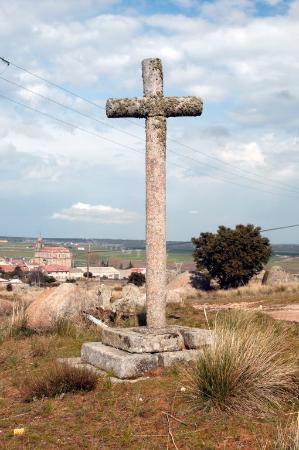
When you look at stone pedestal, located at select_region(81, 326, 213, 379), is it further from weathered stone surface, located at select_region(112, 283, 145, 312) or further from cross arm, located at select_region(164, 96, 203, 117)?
weathered stone surface, located at select_region(112, 283, 145, 312)

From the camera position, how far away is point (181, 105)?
745 cm

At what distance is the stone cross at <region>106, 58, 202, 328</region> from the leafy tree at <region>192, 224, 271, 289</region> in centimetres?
2542

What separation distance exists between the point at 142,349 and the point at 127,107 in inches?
134

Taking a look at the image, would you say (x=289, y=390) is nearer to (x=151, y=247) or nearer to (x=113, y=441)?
(x=113, y=441)

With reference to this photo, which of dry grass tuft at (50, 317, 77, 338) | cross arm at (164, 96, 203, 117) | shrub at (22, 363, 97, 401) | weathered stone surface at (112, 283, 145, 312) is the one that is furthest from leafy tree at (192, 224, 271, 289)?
shrub at (22, 363, 97, 401)

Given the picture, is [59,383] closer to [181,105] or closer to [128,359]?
[128,359]

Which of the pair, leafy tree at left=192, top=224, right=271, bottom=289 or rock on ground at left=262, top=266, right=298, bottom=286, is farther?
leafy tree at left=192, top=224, right=271, bottom=289

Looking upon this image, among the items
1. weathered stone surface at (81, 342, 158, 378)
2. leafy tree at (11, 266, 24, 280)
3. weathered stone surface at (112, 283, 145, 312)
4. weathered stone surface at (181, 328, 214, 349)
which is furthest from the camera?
leafy tree at (11, 266, 24, 280)

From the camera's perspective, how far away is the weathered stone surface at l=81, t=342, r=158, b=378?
6.29 m

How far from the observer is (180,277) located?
34.2 m

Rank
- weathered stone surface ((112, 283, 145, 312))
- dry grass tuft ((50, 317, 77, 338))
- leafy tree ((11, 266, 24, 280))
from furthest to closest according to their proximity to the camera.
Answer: leafy tree ((11, 266, 24, 280)), weathered stone surface ((112, 283, 145, 312)), dry grass tuft ((50, 317, 77, 338))

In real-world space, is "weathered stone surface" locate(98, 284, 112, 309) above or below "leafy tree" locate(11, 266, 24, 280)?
above

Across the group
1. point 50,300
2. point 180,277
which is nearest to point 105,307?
point 50,300

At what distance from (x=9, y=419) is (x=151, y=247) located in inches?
116
